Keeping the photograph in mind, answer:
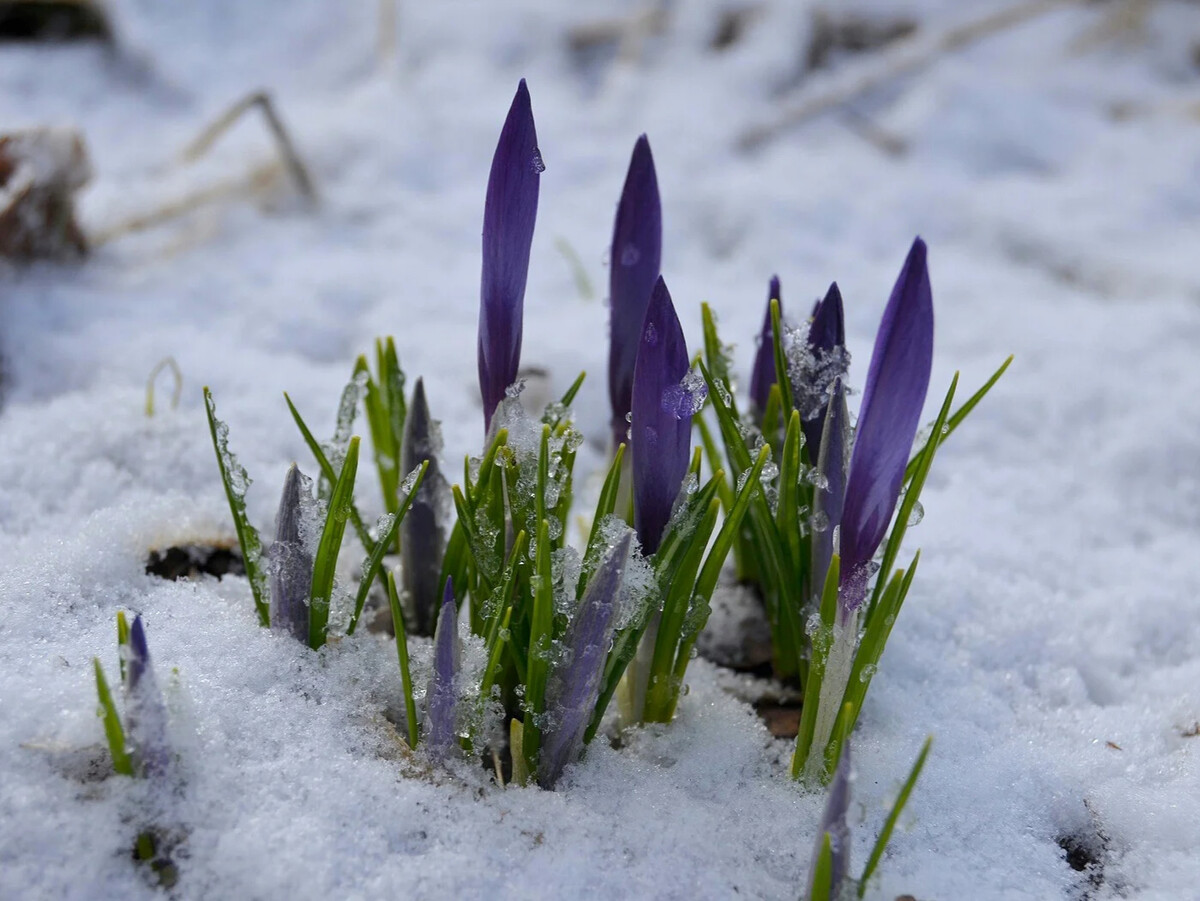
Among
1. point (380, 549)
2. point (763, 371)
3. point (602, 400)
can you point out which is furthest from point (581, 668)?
point (602, 400)

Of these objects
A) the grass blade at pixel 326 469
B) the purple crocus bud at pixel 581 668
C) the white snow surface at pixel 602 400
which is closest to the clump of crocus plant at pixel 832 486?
the white snow surface at pixel 602 400

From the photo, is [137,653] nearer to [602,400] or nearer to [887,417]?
[887,417]

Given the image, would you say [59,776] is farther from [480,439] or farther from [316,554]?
[480,439]

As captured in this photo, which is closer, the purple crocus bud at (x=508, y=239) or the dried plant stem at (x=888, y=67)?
the purple crocus bud at (x=508, y=239)

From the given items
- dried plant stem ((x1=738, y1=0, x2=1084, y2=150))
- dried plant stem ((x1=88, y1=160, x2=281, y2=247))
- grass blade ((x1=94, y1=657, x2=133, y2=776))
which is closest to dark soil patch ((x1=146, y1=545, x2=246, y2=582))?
grass blade ((x1=94, y1=657, x2=133, y2=776))

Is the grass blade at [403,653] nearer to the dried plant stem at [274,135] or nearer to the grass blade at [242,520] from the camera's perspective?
the grass blade at [242,520]

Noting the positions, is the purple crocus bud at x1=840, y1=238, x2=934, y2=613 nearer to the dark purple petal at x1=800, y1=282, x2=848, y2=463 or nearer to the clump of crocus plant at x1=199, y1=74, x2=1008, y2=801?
the clump of crocus plant at x1=199, y1=74, x2=1008, y2=801

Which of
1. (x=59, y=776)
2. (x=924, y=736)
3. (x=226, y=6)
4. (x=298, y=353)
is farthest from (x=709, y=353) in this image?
(x=226, y=6)
